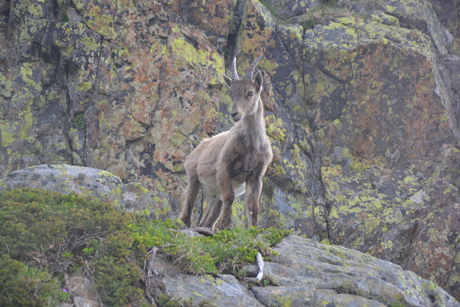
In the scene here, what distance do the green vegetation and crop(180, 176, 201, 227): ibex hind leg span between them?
4085mm

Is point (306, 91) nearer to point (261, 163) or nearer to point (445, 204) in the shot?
point (445, 204)

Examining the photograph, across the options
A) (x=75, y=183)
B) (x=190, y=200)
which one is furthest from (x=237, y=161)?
(x=75, y=183)

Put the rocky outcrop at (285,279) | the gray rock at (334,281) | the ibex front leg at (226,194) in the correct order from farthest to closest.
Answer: the ibex front leg at (226,194)
the gray rock at (334,281)
the rocky outcrop at (285,279)

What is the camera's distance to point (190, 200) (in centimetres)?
1119

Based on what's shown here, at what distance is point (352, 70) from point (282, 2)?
12.0 feet

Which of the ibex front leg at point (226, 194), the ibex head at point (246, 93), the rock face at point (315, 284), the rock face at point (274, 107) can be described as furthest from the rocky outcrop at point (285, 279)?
the rock face at point (274, 107)

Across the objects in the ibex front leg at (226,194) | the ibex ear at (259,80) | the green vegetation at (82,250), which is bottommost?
the ibex front leg at (226,194)

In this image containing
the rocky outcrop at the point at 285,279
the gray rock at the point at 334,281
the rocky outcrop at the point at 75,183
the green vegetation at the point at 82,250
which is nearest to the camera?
the green vegetation at the point at 82,250

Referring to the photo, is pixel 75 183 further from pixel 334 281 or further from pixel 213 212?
pixel 334 281

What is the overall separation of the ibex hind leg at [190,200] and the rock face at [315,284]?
3.27 meters

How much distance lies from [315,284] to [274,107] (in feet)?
31.8

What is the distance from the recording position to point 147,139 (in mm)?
14359

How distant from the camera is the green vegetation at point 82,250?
15.1 feet

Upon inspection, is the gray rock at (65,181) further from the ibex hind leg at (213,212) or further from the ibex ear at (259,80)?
the ibex ear at (259,80)
